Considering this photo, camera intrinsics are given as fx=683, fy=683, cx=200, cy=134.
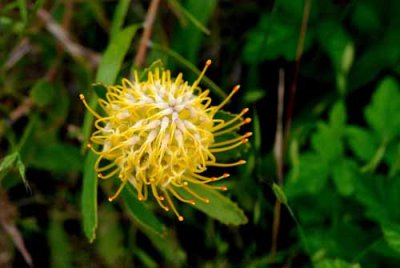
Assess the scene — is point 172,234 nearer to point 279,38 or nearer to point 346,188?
point 346,188

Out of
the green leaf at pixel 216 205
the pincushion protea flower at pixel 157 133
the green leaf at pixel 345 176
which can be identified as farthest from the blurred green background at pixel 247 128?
the pincushion protea flower at pixel 157 133

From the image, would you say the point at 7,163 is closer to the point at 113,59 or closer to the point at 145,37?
the point at 113,59

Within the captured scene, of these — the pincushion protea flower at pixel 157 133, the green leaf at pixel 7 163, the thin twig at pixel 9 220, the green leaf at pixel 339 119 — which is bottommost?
the thin twig at pixel 9 220

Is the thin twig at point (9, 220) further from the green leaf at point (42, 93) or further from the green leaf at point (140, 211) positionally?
the green leaf at point (140, 211)

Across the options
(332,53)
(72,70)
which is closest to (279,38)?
(332,53)

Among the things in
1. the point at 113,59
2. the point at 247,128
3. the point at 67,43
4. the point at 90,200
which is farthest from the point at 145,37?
the point at 90,200

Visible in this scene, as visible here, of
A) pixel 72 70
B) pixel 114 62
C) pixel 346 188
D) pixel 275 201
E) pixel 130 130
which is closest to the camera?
pixel 130 130
